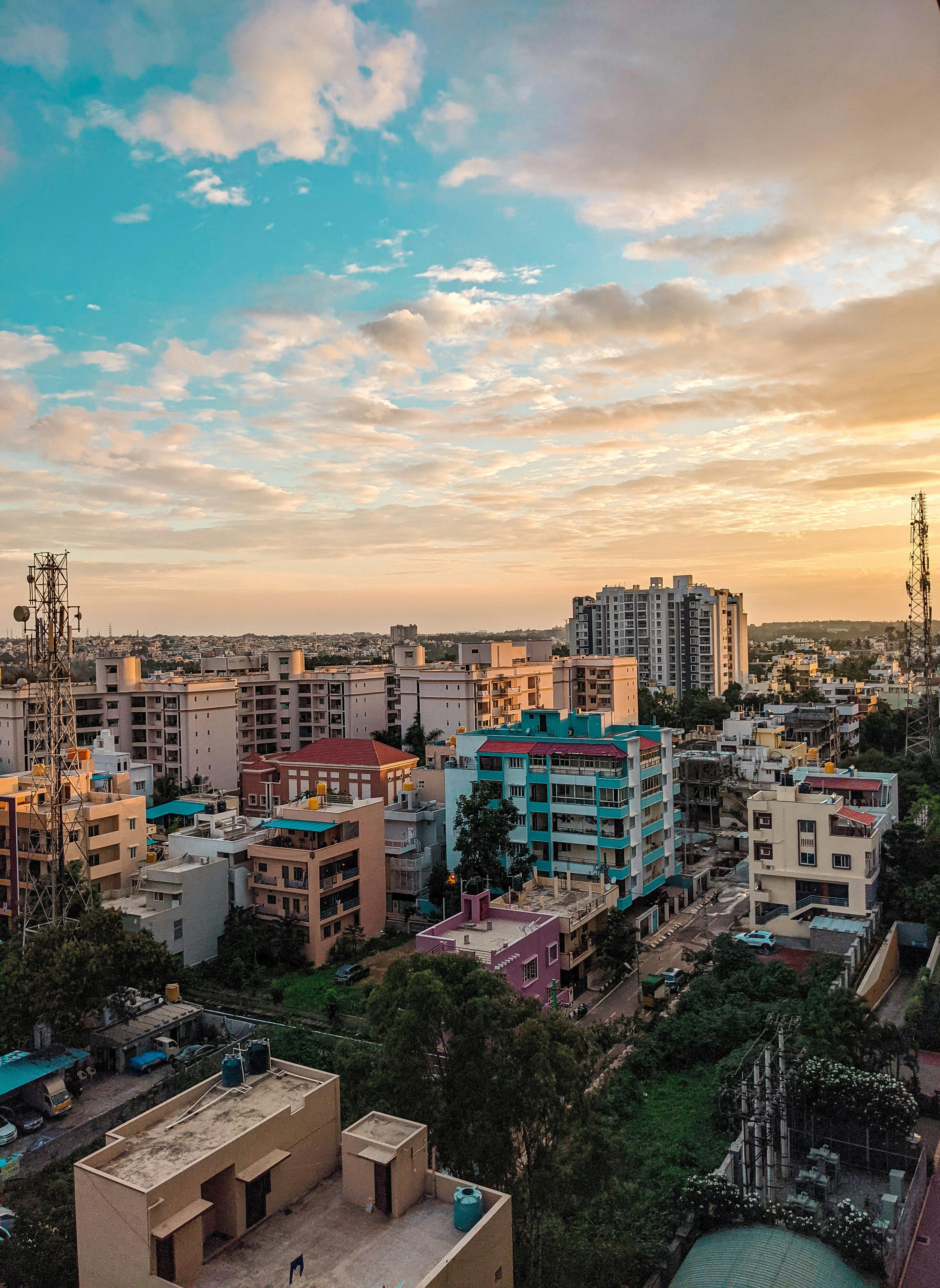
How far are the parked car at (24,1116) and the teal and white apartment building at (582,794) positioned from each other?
12.8m

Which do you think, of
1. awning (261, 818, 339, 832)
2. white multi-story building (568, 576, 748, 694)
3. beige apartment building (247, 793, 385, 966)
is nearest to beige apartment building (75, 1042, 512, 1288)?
beige apartment building (247, 793, 385, 966)

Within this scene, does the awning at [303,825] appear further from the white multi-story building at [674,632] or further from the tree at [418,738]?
the white multi-story building at [674,632]

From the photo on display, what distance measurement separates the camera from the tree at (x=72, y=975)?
58.3ft

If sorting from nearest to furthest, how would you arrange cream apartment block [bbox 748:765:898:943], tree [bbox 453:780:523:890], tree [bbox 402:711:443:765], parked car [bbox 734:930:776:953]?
parked car [bbox 734:930:776:953]
cream apartment block [bbox 748:765:898:943]
tree [bbox 453:780:523:890]
tree [bbox 402:711:443:765]

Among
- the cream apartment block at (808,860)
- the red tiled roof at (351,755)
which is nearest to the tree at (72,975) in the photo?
the red tiled roof at (351,755)

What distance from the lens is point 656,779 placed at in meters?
28.1

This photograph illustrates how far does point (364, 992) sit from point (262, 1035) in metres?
3.22

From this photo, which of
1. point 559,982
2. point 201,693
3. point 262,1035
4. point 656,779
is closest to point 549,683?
point 201,693

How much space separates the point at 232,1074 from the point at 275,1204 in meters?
1.49

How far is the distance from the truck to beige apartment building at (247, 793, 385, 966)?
297 inches

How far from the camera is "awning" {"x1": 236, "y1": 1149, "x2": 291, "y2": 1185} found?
27.2 feet

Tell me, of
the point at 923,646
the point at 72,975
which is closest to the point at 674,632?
the point at 923,646

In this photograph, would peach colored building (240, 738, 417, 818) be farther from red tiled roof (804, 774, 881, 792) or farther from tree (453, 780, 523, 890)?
red tiled roof (804, 774, 881, 792)

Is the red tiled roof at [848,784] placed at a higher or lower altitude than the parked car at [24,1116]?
higher
